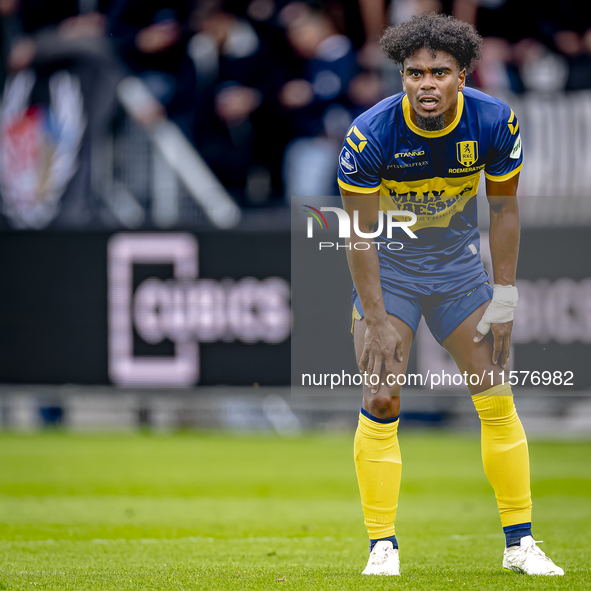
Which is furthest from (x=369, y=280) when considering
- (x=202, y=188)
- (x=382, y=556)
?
(x=202, y=188)

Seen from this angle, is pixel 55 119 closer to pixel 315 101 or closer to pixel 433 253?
pixel 315 101

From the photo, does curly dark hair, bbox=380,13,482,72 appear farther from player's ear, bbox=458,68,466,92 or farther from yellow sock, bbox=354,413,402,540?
yellow sock, bbox=354,413,402,540

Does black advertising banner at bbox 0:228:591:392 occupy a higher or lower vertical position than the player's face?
lower

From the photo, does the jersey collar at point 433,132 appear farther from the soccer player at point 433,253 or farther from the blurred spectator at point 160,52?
the blurred spectator at point 160,52

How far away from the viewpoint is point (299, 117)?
12.1 m

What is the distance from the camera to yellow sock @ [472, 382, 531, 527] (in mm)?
4180

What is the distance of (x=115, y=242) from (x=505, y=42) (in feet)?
19.0

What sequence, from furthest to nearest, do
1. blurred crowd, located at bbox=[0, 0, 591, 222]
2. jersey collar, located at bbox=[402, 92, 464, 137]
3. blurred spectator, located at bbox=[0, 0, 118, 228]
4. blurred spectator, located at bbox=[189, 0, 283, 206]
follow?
blurred spectator, located at bbox=[189, 0, 283, 206]
blurred crowd, located at bbox=[0, 0, 591, 222]
blurred spectator, located at bbox=[0, 0, 118, 228]
jersey collar, located at bbox=[402, 92, 464, 137]

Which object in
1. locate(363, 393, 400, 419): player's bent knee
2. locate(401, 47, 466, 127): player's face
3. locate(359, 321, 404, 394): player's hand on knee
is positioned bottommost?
locate(363, 393, 400, 419): player's bent knee

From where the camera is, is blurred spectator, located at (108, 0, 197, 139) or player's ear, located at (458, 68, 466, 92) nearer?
player's ear, located at (458, 68, 466, 92)

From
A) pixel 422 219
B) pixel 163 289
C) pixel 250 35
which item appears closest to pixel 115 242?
pixel 163 289

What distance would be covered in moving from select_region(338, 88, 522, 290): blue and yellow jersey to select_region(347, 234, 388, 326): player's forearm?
0.16 meters

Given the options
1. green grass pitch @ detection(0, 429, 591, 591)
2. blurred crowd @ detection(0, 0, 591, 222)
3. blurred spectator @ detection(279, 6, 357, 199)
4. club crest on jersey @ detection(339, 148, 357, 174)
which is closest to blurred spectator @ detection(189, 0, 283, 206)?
blurred crowd @ detection(0, 0, 591, 222)

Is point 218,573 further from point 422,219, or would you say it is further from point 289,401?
point 289,401
